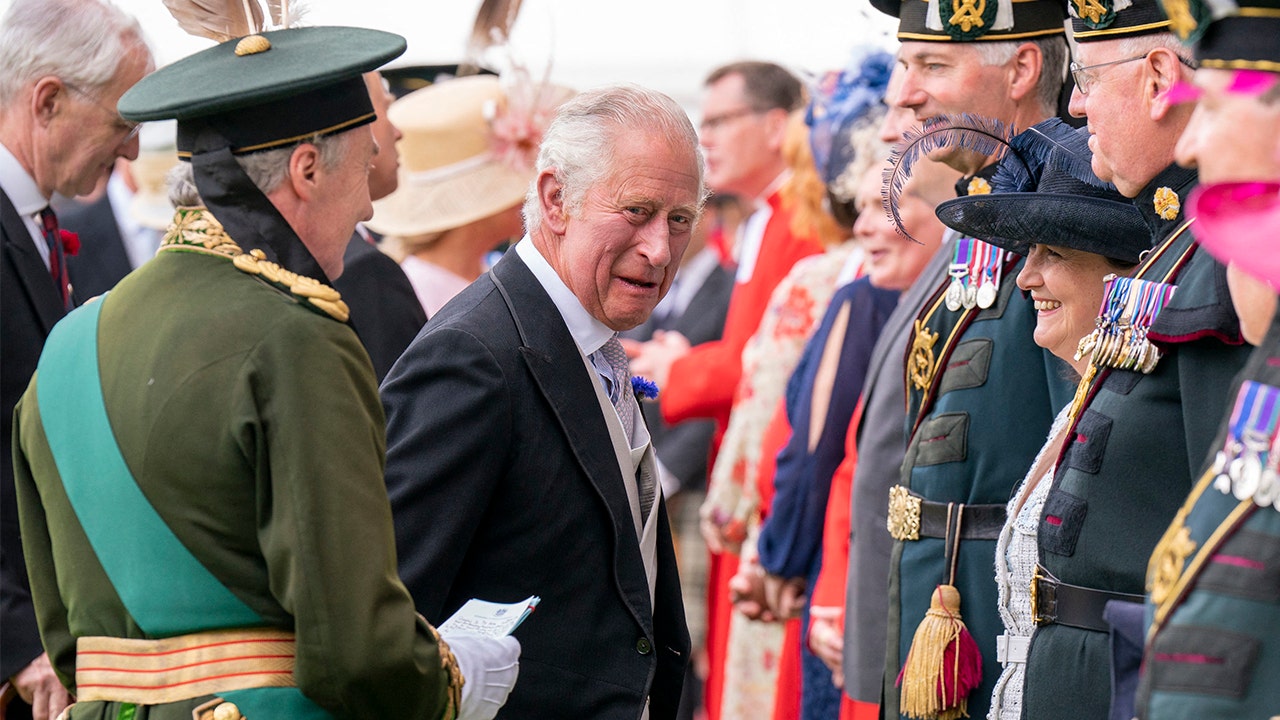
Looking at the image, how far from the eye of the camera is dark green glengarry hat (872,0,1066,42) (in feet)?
13.1

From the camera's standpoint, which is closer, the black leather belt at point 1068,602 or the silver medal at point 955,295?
the black leather belt at point 1068,602

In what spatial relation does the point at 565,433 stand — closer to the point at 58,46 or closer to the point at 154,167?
the point at 58,46

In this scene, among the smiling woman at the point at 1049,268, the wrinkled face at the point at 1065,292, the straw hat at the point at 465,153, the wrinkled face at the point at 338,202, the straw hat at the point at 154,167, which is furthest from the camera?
the straw hat at the point at 154,167

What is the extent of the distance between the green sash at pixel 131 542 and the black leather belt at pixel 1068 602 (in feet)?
4.68

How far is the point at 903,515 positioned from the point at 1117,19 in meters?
1.43

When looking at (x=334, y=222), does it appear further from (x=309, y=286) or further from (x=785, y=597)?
(x=785, y=597)

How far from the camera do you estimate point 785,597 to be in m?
5.23

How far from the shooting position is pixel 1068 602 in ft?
9.41

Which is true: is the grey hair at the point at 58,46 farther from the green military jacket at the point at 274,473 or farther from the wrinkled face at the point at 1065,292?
the wrinkled face at the point at 1065,292

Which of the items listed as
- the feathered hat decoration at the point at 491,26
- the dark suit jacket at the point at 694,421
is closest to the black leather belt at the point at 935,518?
the feathered hat decoration at the point at 491,26

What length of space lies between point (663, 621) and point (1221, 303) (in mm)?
1414

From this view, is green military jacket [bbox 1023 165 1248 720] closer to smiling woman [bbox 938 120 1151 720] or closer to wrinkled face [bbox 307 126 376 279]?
smiling woman [bbox 938 120 1151 720]

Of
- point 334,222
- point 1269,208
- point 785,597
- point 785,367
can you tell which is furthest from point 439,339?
point 785,367

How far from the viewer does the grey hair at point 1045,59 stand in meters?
4.02
